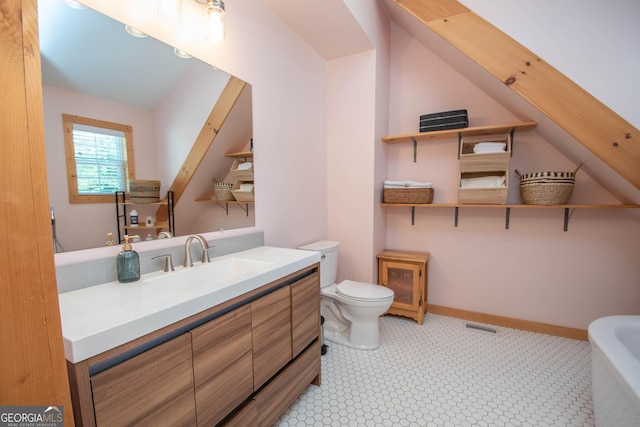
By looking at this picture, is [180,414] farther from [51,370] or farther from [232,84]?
[232,84]

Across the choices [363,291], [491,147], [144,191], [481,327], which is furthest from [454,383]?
[144,191]

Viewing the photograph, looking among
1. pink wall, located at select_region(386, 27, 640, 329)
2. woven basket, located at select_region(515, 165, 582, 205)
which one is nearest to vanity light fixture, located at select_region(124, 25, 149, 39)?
pink wall, located at select_region(386, 27, 640, 329)

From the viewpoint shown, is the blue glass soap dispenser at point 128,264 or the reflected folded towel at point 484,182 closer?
the blue glass soap dispenser at point 128,264

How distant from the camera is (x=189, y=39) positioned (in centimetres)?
144

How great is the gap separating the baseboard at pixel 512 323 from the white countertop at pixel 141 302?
1.97 meters

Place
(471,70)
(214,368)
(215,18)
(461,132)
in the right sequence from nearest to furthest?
1. (214,368)
2. (215,18)
3. (471,70)
4. (461,132)

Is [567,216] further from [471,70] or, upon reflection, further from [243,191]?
[243,191]

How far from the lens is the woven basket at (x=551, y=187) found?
6.76ft

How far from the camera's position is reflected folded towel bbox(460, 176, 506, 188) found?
2.29 metres

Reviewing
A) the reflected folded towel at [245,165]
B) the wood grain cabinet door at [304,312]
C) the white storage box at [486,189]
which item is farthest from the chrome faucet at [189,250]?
the white storage box at [486,189]

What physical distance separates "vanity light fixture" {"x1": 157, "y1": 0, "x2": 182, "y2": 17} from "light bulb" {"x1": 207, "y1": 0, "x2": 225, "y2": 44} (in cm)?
13

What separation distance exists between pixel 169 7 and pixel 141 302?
125 cm

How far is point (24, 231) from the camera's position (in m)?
0.48

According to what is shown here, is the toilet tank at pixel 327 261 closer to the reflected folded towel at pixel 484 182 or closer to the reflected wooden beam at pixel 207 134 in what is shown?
the reflected wooden beam at pixel 207 134
